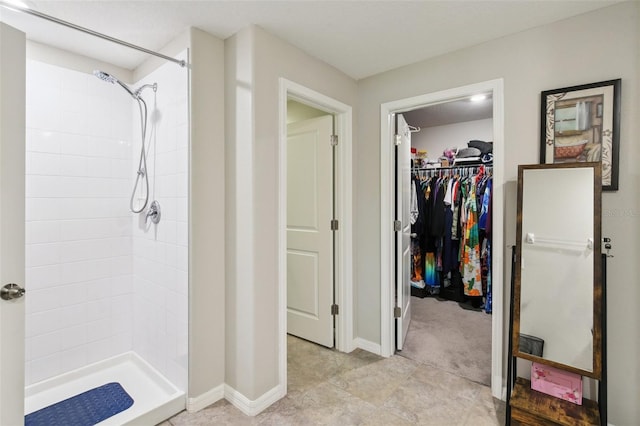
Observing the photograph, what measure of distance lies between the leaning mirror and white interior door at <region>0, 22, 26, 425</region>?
242cm

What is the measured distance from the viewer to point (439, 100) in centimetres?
234

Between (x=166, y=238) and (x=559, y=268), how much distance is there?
7.84 feet

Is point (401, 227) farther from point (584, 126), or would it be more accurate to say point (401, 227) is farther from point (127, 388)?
point (127, 388)

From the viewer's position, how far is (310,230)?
2.89 m

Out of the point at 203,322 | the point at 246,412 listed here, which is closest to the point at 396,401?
the point at 246,412

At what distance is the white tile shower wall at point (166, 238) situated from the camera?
203cm

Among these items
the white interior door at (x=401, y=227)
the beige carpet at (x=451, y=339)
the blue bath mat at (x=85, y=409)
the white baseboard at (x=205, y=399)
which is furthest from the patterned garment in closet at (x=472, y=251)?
the blue bath mat at (x=85, y=409)

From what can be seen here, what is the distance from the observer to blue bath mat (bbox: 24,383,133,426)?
1913 mm

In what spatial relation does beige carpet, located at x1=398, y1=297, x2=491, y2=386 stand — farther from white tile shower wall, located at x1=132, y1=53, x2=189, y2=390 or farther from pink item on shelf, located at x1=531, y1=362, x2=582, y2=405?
white tile shower wall, located at x1=132, y1=53, x2=189, y2=390

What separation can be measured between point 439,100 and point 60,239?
9.43 ft

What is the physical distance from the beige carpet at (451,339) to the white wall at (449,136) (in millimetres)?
2091

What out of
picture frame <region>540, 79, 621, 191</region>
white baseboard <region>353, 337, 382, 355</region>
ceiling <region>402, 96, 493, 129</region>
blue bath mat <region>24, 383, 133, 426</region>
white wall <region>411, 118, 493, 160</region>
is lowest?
blue bath mat <region>24, 383, 133, 426</region>

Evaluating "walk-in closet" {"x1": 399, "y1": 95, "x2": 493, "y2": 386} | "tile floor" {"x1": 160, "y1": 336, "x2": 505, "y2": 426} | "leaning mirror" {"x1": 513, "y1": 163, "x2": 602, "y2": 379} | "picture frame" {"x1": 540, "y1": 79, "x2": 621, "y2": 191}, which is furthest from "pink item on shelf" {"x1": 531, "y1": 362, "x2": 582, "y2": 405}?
"walk-in closet" {"x1": 399, "y1": 95, "x2": 493, "y2": 386}

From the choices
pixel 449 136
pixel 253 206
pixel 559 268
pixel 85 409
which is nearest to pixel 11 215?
pixel 253 206
